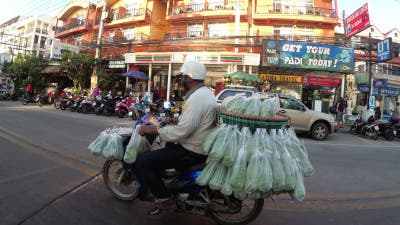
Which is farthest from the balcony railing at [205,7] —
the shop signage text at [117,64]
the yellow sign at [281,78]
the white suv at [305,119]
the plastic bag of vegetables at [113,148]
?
the plastic bag of vegetables at [113,148]

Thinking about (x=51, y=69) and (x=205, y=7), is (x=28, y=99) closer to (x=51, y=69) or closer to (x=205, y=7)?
(x=51, y=69)

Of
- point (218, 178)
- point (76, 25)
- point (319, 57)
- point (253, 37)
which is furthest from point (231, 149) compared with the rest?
point (76, 25)

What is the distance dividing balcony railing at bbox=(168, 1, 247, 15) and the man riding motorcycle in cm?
2105

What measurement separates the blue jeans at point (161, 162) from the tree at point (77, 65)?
2008 cm

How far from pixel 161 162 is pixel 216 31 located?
71.5ft

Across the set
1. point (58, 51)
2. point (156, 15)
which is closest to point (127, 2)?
point (156, 15)

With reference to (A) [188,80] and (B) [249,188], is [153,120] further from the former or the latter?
(B) [249,188]

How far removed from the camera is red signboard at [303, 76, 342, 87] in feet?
61.9

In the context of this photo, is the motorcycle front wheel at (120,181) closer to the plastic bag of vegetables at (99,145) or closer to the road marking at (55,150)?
the plastic bag of vegetables at (99,145)

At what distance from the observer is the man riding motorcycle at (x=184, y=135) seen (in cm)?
280

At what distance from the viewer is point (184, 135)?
281 cm

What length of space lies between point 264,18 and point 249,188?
21374mm

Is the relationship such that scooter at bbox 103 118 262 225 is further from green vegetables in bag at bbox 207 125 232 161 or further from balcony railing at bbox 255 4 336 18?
balcony railing at bbox 255 4 336 18

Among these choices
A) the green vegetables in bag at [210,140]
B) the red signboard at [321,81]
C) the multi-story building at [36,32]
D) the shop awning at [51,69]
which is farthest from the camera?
the multi-story building at [36,32]
